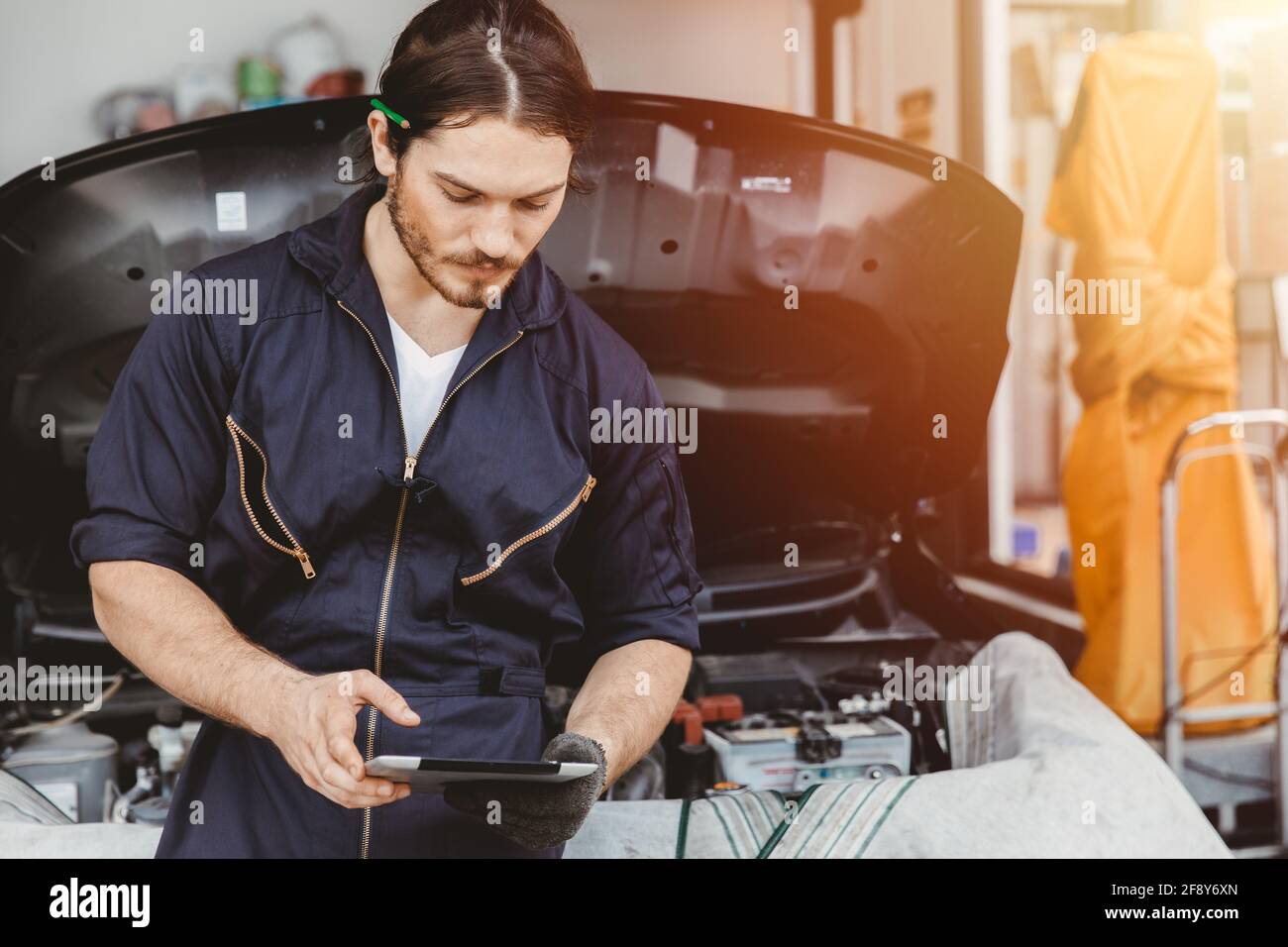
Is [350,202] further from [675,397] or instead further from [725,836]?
[725,836]

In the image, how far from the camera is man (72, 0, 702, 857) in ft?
3.92

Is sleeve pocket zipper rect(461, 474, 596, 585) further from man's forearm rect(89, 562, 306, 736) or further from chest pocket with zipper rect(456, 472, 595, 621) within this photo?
man's forearm rect(89, 562, 306, 736)

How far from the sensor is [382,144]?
1.26 metres

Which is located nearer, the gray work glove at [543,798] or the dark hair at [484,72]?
the gray work glove at [543,798]

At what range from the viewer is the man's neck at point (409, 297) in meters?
1.29

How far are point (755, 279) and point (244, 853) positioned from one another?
94 centimetres

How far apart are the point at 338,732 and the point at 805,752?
0.77 metres

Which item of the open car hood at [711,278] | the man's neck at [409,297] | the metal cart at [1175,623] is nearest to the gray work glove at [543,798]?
the man's neck at [409,297]

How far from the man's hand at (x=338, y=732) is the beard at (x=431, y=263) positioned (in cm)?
42

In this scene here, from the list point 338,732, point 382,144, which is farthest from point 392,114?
point 338,732

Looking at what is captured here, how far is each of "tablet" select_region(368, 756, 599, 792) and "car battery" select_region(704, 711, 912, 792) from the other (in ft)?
1.84

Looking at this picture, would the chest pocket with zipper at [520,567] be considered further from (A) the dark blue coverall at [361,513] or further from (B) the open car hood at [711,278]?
(B) the open car hood at [711,278]

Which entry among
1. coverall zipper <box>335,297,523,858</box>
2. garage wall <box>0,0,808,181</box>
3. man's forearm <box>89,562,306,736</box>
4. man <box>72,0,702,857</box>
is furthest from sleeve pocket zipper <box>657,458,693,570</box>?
garage wall <box>0,0,808,181</box>

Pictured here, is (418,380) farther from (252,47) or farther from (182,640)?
(252,47)
